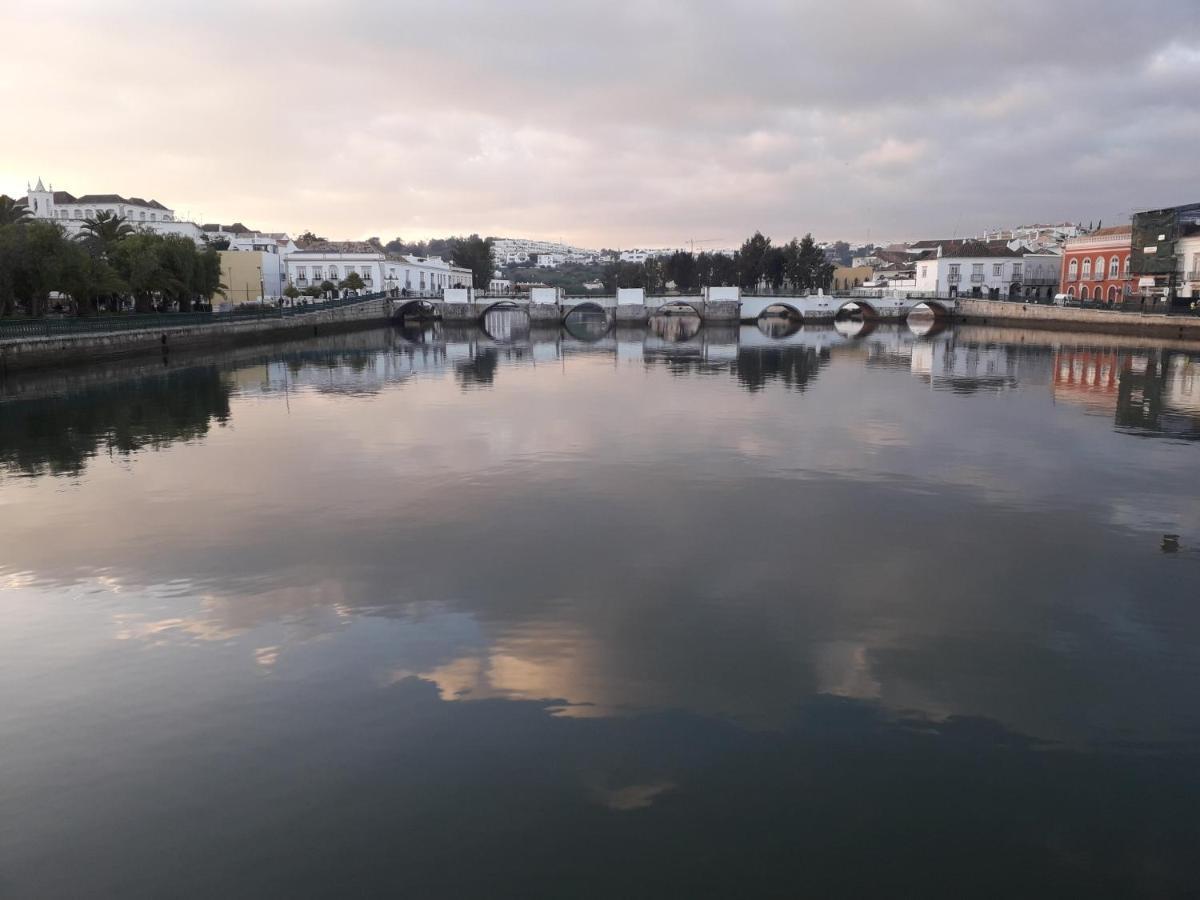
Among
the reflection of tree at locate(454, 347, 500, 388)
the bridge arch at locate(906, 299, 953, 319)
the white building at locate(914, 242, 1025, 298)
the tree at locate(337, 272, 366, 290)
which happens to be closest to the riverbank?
the bridge arch at locate(906, 299, 953, 319)

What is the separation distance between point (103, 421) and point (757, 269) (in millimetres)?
74752

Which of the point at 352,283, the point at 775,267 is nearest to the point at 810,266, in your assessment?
the point at 775,267

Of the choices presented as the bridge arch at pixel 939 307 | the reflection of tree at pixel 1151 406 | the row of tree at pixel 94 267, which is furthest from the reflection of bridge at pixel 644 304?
the reflection of tree at pixel 1151 406

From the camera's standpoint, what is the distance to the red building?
5728cm

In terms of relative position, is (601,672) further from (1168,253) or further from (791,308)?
(791,308)

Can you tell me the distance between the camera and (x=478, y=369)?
34.4 metres

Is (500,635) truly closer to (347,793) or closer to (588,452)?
(347,793)

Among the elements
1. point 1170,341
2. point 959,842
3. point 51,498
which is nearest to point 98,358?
point 51,498

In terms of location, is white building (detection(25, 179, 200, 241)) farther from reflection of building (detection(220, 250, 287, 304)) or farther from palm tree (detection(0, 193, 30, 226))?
palm tree (detection(0, 193, 30, 226))

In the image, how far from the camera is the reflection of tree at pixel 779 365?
92.7ft

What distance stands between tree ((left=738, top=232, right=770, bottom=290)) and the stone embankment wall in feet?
→ 144

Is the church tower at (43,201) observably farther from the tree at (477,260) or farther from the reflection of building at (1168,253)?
the reflection of building at (1168,253)

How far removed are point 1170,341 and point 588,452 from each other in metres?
42.6

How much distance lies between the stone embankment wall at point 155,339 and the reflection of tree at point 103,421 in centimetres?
446
